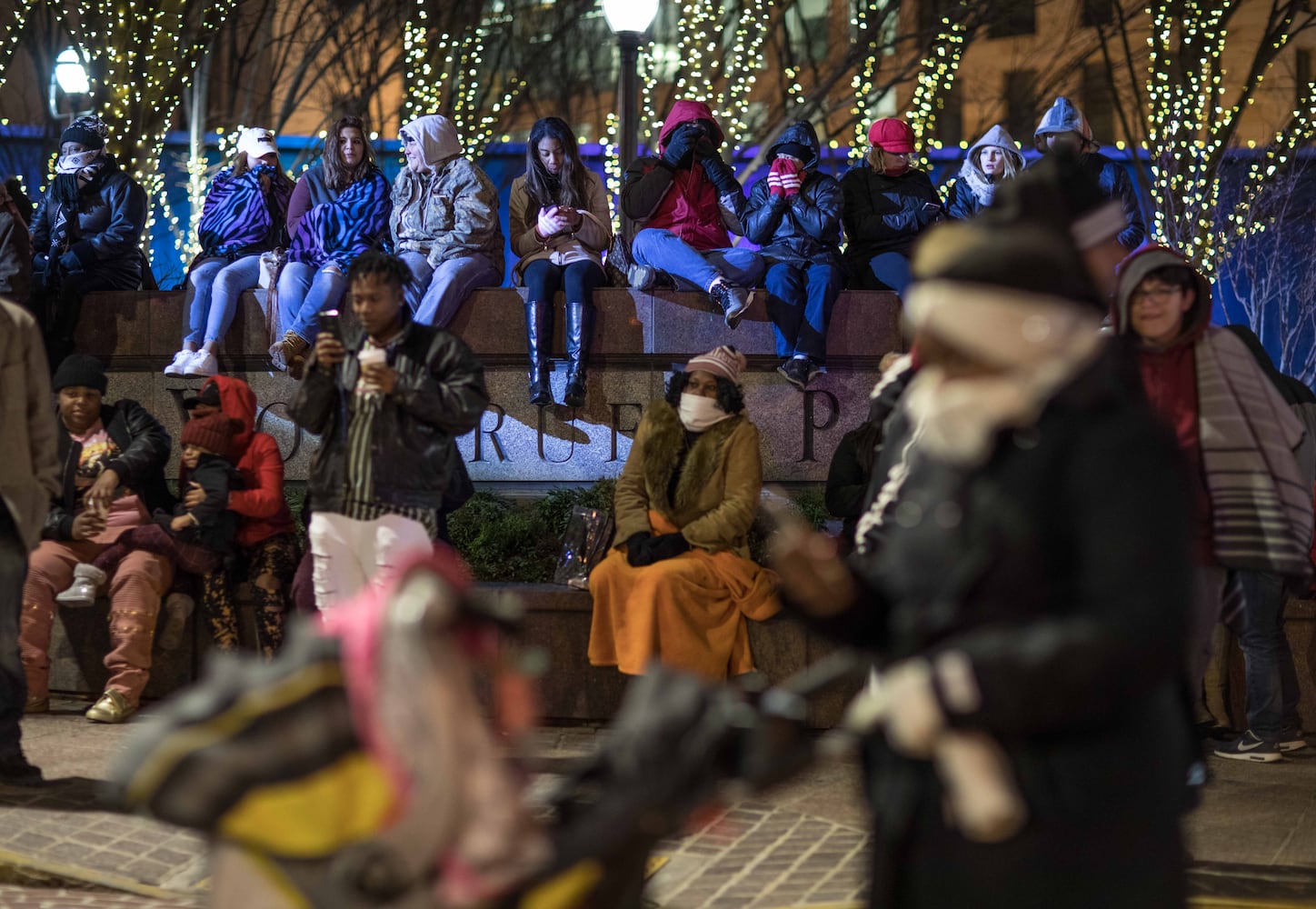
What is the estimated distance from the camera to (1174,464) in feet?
8.88

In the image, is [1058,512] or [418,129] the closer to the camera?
[1058,512]

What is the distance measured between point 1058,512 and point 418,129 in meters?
8.48

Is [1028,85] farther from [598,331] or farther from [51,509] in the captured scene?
[51,509]

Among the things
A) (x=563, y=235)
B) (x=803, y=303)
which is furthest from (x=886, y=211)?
(x=563, y=235)

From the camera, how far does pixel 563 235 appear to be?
10.6 m

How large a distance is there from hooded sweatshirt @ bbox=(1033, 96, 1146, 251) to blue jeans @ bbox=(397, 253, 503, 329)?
3.67 meters

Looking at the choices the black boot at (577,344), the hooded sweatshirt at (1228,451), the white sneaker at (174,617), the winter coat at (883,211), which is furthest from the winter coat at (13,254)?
the hooded sweatshirt at (1228,451)

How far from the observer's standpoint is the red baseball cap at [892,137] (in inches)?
434

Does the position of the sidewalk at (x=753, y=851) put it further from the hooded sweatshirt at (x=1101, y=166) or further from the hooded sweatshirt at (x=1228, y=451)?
the hooded sweatshirt at (x=1101, y=166)

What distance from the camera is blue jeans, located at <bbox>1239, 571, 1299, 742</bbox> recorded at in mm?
7703

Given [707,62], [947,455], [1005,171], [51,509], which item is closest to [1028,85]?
[707,62]

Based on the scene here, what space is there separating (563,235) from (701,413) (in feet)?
8.04

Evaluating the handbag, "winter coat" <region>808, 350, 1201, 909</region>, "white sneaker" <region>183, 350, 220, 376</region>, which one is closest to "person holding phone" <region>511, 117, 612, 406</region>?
the handbag

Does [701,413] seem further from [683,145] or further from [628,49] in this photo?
[628,49]
